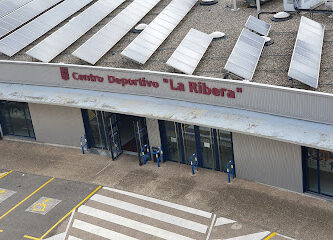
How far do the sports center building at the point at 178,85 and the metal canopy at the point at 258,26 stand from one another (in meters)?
0.14

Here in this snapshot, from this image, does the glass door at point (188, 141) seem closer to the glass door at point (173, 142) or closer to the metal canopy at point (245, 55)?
the glass door at point (173, 142)

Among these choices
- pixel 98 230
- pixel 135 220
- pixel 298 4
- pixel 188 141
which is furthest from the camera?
pixel 298 4

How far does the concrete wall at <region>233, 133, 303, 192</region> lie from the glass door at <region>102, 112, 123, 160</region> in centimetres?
836

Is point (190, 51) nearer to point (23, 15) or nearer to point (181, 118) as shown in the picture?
point (181, 118)

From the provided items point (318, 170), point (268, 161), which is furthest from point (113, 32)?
point (318, 170)

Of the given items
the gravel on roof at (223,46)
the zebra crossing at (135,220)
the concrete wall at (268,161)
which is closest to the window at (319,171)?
the concrete wall at (268,161)

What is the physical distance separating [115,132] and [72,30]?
9.13 m

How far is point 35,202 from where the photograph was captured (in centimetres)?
3030

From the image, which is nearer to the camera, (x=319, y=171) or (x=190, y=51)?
(x=319, y=171)

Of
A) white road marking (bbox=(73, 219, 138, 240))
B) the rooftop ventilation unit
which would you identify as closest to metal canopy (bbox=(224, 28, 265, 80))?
the rooftop ventilation unit

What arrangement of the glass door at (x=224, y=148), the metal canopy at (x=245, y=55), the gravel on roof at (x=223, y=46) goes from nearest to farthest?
the metal canopy at (x=245, y=55)
the gravel on roof at (x=223, y=46)
the glass door at (x=224, y=148)

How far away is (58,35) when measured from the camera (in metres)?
37.7

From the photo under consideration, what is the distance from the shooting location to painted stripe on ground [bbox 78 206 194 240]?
26.0m

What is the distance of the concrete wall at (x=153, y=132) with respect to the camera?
32.1 metres
